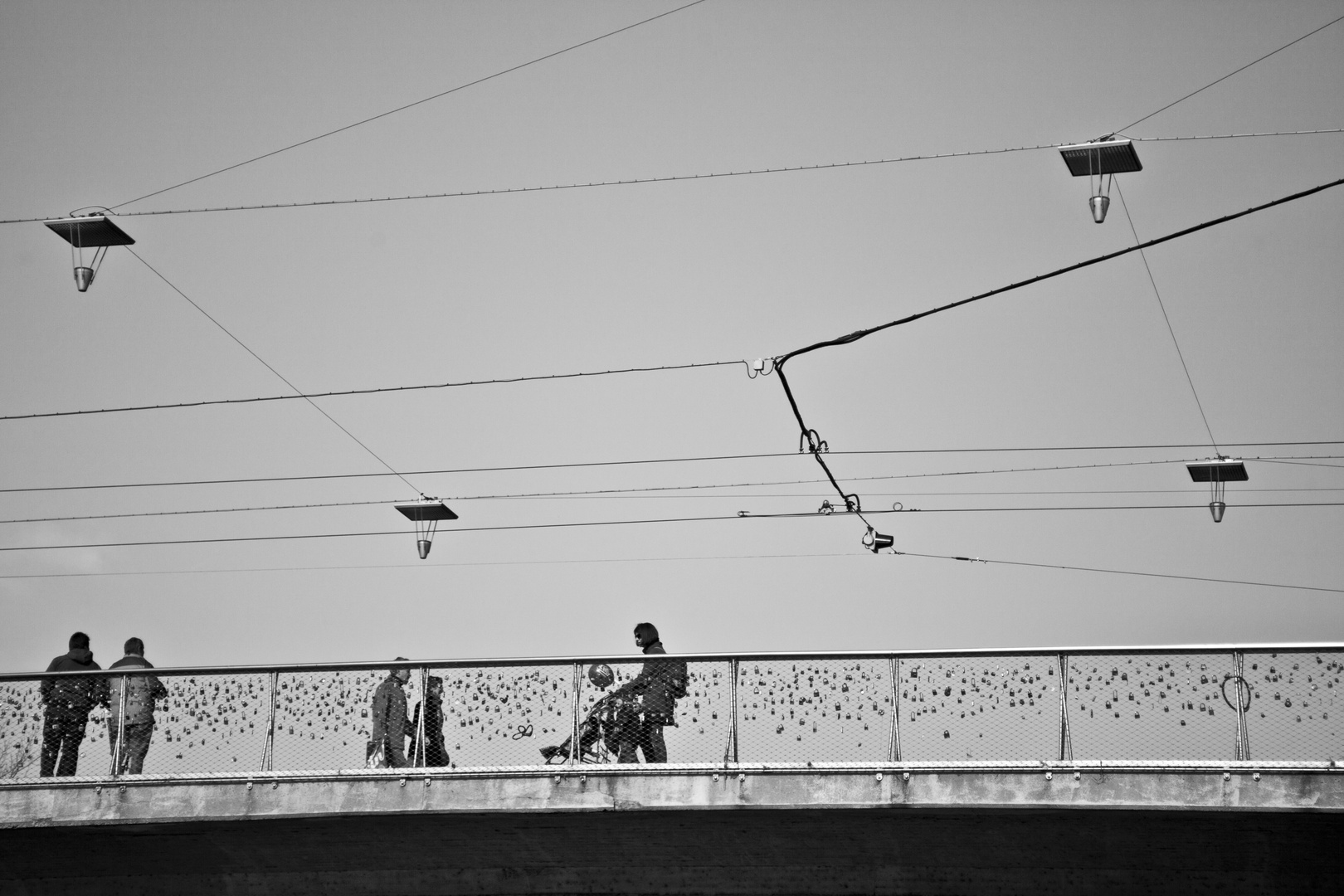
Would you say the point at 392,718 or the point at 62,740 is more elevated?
the point at 392,718

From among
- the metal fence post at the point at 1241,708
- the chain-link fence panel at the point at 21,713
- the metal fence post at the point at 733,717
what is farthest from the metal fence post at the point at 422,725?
the metal fence post at the point at 1241,708

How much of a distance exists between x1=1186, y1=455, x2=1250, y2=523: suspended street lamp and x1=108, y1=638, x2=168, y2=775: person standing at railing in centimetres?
1556

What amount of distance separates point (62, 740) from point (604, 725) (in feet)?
18.8

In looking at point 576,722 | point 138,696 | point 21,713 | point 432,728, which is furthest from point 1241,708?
point 21,713

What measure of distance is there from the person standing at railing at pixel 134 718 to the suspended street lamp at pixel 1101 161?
10423mm

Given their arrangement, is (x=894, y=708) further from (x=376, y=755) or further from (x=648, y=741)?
(x=376, y=755)

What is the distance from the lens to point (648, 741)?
51.5 ft

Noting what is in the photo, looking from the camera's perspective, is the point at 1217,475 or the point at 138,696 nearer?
the point at 138,696

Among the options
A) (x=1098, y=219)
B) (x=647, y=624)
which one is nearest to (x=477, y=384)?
(x=647, y=624)

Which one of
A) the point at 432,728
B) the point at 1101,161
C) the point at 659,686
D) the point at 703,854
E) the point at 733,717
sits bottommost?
the point at 703,854

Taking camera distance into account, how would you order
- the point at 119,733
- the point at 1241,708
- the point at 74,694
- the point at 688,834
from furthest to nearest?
the point at 74,694
the point at 119,733
the point at 688,834
the point at 1241,708

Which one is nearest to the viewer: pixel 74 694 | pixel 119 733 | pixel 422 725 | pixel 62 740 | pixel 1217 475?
pixel 422 725

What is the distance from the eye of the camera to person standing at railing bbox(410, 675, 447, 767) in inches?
628

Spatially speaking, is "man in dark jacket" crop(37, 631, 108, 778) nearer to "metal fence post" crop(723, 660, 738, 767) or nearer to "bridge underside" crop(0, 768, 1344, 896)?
"bridge underside" crop(0, 768, 1344, 896)
